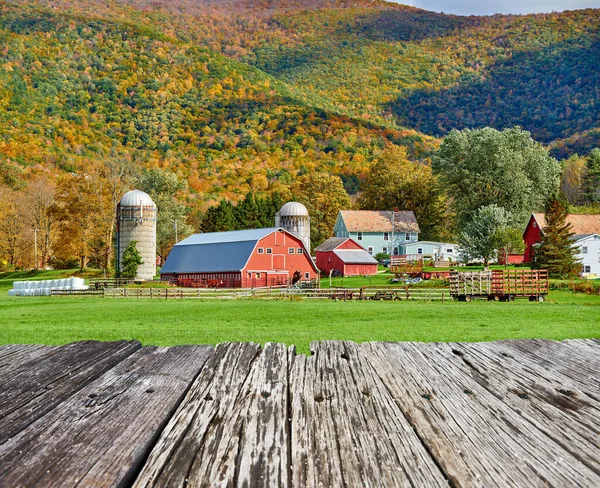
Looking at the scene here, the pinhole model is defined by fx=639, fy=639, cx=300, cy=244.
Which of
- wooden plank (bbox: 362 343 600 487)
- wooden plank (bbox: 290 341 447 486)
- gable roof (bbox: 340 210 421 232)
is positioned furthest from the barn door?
wooden plank (bbox: 290 341 447 486)

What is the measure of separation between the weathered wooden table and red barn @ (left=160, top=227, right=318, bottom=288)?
57.4 metres

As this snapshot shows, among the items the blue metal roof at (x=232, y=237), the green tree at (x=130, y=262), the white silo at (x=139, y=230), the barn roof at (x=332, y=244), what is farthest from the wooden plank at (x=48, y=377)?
the barn roof at (x=332, y=244)

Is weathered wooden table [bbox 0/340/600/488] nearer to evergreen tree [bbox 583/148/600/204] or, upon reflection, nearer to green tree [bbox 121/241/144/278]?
green tree [bbox 121/241/144/278]

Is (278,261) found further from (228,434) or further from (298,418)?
(228,434)

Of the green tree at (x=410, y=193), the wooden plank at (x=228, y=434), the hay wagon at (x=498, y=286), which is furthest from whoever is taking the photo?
the green tree at (x=410, y=193)

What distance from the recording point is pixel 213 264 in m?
63.3

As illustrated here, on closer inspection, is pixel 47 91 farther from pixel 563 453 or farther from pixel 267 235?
pixel 563 453

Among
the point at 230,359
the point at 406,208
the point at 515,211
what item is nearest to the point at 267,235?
the point at 515,211

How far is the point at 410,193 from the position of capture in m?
96.6

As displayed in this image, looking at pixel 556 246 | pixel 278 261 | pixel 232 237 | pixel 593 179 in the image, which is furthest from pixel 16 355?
pixel 593 179

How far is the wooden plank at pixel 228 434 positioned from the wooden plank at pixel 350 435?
6cm

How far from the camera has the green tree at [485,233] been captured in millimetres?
62125

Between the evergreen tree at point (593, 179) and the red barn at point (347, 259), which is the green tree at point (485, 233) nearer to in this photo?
the red barn at point (347, 259)

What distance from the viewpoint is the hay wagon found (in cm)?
4000
